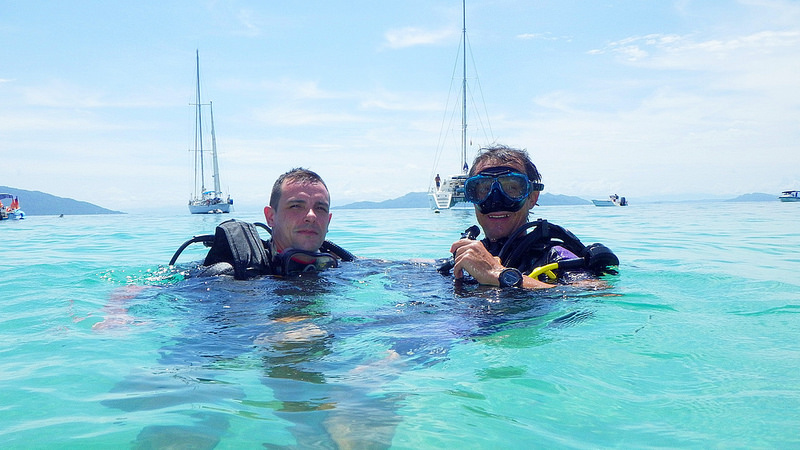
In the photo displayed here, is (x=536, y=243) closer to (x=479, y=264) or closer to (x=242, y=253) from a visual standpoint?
(x=479, y=264)

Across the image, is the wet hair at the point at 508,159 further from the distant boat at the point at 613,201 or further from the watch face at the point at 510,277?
the distant boat at the point at 613,201

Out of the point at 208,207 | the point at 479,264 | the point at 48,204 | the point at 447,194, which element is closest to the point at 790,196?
the point at 447,194

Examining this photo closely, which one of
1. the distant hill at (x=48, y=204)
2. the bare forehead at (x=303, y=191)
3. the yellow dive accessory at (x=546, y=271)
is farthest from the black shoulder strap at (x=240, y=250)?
the distant hill at (x=48, y=204)

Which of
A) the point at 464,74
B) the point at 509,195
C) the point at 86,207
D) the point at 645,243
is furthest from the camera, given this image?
the point at 86,207

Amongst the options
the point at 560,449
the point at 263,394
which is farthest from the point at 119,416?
the point at 560,449

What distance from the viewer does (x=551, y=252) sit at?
149 inches

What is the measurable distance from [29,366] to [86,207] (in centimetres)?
15065

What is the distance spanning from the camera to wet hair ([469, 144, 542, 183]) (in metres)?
4.10

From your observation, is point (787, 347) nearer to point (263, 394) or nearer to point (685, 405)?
point (685, 405)

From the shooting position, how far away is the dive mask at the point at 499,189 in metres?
3.88

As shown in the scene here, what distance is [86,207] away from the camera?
131125 mm

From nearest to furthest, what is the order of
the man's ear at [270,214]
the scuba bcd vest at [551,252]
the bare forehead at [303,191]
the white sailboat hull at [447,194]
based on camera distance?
the scuba bcd vest at [551,252]
the bare forehead at [303,191]
the man's ear at [270,214]
the white sailboat hull at [447,194]

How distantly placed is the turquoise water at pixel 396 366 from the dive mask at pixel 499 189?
2.28ft

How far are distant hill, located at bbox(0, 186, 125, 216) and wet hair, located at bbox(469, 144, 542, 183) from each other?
13709 centimetres
